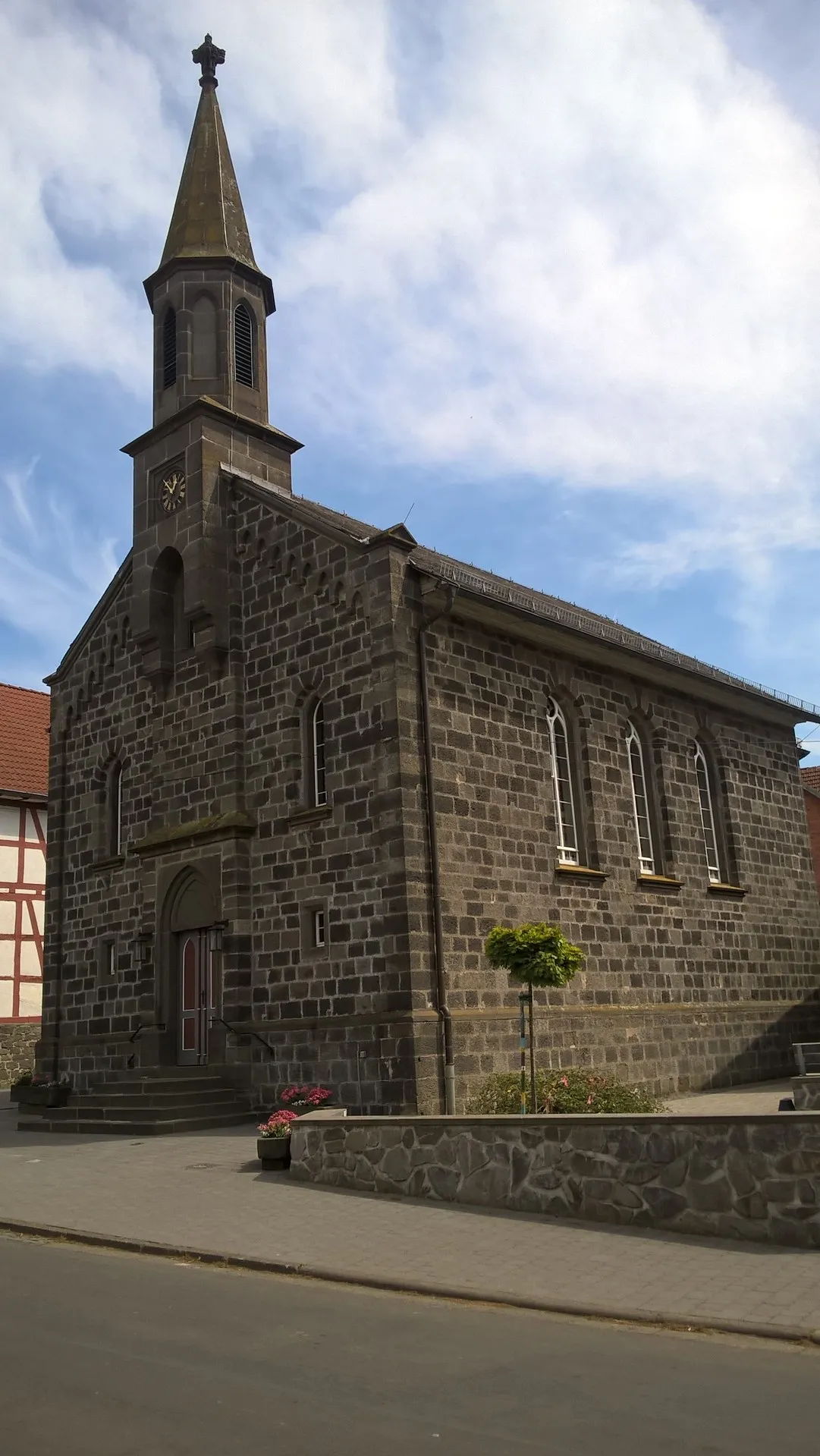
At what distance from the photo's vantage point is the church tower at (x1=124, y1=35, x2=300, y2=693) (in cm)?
2011

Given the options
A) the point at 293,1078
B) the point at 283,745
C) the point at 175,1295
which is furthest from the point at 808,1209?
the point at 283,745

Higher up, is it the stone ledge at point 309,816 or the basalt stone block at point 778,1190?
the stone ledge at point 309,816

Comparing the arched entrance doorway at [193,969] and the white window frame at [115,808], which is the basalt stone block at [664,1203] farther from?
the white window frame at [115,808]

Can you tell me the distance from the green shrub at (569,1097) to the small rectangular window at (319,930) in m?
3.44

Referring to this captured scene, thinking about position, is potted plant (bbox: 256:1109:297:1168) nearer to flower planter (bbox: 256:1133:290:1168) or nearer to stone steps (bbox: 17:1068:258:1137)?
flower planter (bbox: 256:1133:290:1168)

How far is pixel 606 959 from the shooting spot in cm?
1920

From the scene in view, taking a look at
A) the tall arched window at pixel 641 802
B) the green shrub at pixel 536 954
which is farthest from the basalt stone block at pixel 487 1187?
the tall arched window at pixel 641 802

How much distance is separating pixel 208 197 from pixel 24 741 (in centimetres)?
1576

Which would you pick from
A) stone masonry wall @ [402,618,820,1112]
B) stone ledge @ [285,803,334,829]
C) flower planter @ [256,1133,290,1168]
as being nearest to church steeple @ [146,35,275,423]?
stone masonry wall @ [402,618,820,1112]

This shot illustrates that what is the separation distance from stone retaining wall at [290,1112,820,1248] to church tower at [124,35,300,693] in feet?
32.7

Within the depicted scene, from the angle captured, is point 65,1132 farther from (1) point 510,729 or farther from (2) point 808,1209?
(2) point 808,1209

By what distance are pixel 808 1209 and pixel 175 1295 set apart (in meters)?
4.49

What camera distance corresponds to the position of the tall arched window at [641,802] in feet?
69.6

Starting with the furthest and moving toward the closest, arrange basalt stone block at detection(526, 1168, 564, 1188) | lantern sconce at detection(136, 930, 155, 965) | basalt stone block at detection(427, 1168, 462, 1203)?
lantern sconce at detection(136, 930, 155, 965), basalt stone block at detection(427, 1168, 462, 1203), basalt stone block at detection(526, 1168, 564, 1188)
